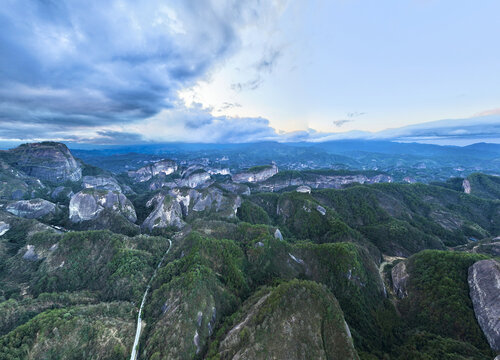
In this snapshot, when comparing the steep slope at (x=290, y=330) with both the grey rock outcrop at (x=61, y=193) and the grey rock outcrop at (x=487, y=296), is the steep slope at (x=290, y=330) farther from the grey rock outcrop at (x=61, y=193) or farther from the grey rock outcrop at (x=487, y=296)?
the grey rock outcrop at (x=61, y=193)

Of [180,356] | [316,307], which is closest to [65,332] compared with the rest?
[180,356]

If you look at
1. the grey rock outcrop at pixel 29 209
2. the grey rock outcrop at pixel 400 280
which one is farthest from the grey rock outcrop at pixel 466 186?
the grey rock outcrop at pixel 29 209

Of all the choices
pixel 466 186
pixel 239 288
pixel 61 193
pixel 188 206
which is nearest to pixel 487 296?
pixel 239 288

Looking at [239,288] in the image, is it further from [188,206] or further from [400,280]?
[188,206]

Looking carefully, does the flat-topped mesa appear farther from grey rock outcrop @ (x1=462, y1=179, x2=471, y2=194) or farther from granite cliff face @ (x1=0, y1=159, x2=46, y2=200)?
grey rock outcrop @ (x1=462, y1=179, x2=471, y2=194)

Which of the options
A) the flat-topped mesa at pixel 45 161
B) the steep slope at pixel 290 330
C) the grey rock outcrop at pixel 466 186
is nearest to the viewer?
the steep slope at pixel 290 330

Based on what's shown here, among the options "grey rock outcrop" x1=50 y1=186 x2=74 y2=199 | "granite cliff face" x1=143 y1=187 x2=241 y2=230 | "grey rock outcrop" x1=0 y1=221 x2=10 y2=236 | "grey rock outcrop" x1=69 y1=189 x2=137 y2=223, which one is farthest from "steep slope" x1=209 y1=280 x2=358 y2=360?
"grey rock outcrop" x1=50 y1=186 x2=74 y2=199

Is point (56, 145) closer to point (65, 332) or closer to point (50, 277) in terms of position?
point (50, 277)
